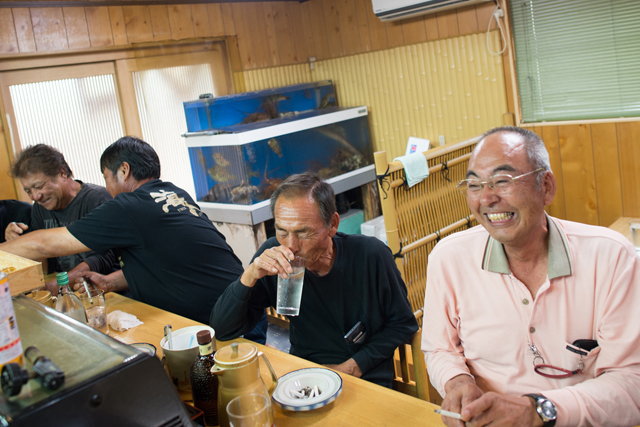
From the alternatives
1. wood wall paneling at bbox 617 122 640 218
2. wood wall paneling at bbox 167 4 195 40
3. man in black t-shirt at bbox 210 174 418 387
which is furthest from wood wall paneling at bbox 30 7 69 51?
wood wall paneling at bbox 617 122 640 218

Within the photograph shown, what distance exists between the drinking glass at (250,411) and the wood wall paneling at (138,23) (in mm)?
3618

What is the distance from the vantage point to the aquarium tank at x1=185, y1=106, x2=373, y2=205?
384cm

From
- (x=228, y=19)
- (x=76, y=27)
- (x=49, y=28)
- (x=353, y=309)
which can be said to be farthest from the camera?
A: (x=228, y=19)

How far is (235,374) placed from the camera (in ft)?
3.68

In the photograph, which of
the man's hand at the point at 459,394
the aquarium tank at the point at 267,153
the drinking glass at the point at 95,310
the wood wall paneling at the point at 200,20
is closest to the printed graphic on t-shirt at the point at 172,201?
the drinking glass at the point at 95,310

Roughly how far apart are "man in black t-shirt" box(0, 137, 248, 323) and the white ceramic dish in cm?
89

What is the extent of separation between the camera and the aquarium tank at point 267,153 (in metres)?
3.84

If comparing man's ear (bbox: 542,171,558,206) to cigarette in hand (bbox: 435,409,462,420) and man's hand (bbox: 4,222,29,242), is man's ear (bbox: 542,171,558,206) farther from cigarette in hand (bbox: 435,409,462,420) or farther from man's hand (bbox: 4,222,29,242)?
man's hand (bbox: 4,222,29,242)

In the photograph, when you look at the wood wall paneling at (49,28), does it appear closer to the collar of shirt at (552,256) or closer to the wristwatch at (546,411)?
the collar of shirt at (552,256)

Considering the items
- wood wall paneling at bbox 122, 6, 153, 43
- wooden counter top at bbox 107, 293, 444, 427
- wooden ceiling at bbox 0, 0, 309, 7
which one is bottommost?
wooden counter top at bbox 107, 293, 444, 427

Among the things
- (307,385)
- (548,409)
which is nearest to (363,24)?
(307,385)

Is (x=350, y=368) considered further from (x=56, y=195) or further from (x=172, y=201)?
(x=56, y=195)

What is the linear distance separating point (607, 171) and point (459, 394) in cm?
299

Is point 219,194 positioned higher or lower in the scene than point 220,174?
lower
